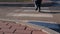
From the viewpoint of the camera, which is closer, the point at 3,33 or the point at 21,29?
the point at 3,33

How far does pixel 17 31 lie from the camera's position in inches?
278

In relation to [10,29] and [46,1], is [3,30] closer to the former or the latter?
[10,29]

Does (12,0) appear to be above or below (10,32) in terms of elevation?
below

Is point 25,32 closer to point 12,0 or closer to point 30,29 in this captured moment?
point 30,29

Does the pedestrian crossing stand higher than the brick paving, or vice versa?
the brick paving

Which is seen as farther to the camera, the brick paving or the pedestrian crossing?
the pedestrian crossing

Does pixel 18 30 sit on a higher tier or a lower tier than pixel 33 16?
higher

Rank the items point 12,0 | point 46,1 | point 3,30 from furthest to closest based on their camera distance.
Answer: point 12,0 < point 46,1 < point 3,30

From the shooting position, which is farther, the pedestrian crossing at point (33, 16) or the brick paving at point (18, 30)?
the pedestrian crossing at point (33, 16)

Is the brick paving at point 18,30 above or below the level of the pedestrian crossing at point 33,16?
above

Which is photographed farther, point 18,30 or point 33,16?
point 33,16

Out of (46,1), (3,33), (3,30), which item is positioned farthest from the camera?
(46,1)

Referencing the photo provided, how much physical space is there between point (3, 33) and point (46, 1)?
17.2m

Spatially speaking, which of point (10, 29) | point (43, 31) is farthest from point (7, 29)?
point (43, 31)
